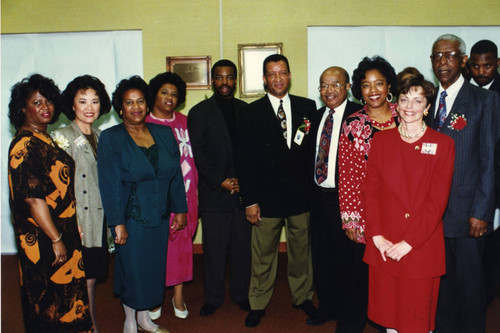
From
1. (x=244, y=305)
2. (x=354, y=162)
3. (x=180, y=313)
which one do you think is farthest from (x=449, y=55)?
(x=180, y=313)

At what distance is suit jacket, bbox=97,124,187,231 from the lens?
2395 mm

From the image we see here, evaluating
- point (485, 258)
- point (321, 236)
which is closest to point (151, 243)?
point (321, 236)

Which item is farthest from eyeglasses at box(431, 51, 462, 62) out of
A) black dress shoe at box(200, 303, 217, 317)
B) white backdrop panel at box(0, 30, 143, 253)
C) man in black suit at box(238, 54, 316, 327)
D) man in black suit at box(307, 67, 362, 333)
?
white backdrop panel at box(0, 30, 143, 253)

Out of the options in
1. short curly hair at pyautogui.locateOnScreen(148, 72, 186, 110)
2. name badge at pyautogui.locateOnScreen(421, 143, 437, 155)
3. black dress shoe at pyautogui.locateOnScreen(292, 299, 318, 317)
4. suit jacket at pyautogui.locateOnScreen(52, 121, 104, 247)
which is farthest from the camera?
short curly hair at pyautogui.locateOnScreen(148, 72, 186, 110)

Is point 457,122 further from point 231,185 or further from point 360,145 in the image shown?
point 231,185

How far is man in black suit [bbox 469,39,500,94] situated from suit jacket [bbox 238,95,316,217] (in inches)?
67.5

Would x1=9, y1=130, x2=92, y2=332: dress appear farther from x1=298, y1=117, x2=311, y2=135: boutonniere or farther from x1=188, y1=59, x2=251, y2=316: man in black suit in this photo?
x1=298, y1=117, x2=311, y2=135: boutonniere

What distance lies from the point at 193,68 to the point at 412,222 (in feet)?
11.4

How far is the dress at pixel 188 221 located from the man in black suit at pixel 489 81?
2.48 m

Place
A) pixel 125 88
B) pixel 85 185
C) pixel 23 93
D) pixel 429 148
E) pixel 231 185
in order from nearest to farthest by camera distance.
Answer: pixel 429 148 < pixel 23 93 < pixel 85 185 < pixel 125 88 < pixel 231 185

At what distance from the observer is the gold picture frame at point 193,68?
15.2ft

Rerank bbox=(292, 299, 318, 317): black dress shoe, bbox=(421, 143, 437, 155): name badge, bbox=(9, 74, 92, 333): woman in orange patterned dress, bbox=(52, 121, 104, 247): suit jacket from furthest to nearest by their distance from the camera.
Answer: bbox=(292, 299, 318, 317): black dress shoe < bbox=(52, 121, 104, 247): suit jacket < bbox=(9, 74, 92, 333): woman in orange patterned dress < bbox=(421, 143, 437, 155): name badge

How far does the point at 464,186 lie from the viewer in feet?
7.77

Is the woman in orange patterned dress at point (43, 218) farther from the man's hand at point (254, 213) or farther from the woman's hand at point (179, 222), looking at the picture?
the man's hand at point (254, 213)
